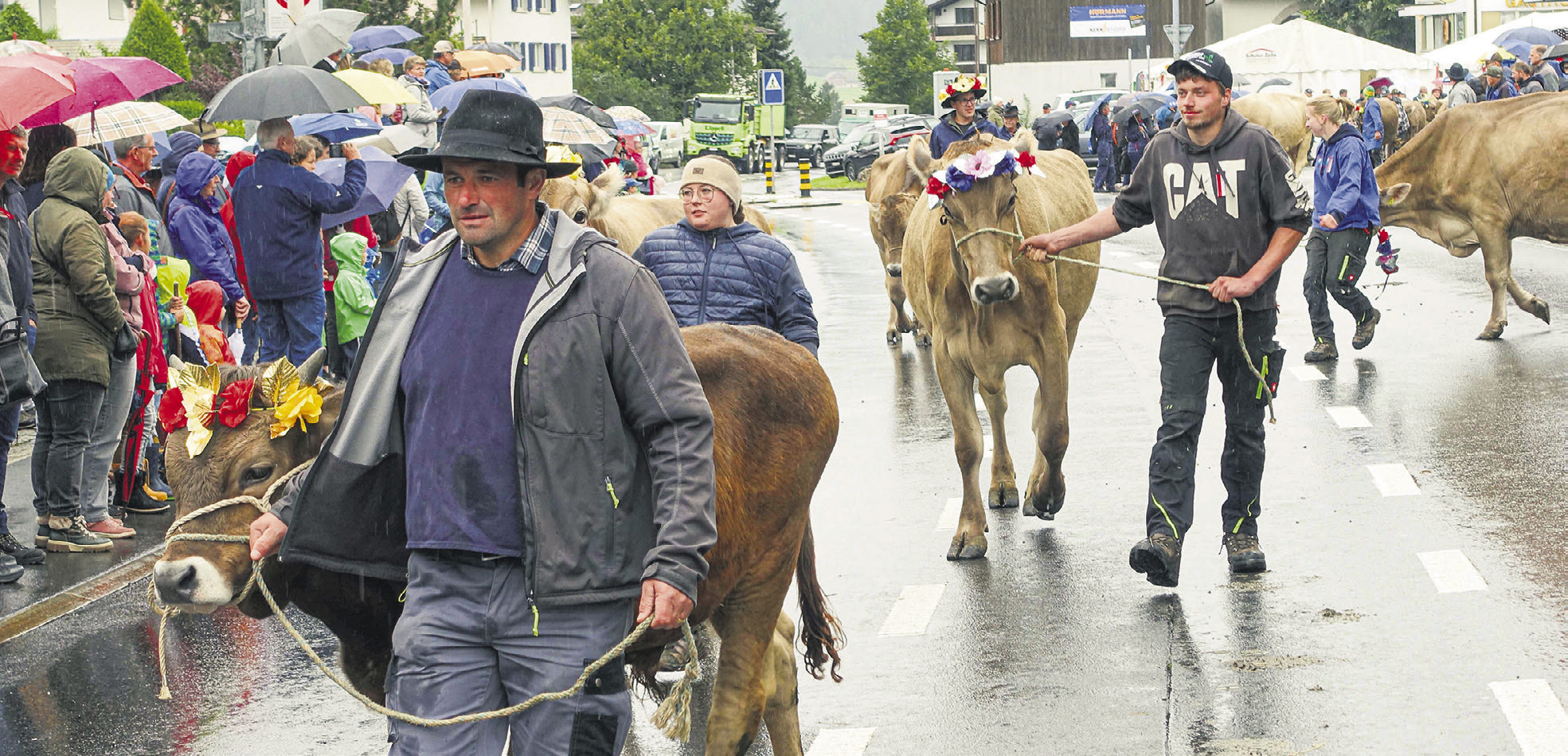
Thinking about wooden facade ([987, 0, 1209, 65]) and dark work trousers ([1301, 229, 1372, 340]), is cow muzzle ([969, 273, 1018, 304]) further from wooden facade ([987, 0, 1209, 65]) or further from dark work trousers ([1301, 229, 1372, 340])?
wooden facade ([987, 0, 1209, 65])

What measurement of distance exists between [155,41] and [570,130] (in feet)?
85.1

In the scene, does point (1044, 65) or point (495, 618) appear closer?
point (495, 618)

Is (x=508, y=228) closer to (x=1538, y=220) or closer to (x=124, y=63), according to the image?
(x=124, y=63)

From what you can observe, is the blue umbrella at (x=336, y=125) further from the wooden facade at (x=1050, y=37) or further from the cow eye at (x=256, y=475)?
the wooden facade at (x=1050, y=37)

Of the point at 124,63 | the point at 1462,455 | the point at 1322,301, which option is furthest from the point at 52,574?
the point at 1322,301

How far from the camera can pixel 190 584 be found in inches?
163

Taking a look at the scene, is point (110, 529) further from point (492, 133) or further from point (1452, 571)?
point (1452, 571)

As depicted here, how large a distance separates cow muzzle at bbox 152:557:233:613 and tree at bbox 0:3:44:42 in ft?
139

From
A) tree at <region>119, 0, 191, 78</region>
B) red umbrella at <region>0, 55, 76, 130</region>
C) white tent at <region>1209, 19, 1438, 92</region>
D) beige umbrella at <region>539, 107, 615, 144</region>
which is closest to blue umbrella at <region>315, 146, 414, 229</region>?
red umbrella at <region>0, 55, 76, 130</region>

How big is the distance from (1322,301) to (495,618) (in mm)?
10488

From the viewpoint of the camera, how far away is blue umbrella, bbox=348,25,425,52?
20734 mm

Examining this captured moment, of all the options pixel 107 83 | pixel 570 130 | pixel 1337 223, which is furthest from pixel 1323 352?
pixel 107 83

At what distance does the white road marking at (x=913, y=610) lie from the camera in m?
7.09

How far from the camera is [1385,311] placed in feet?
51.3
